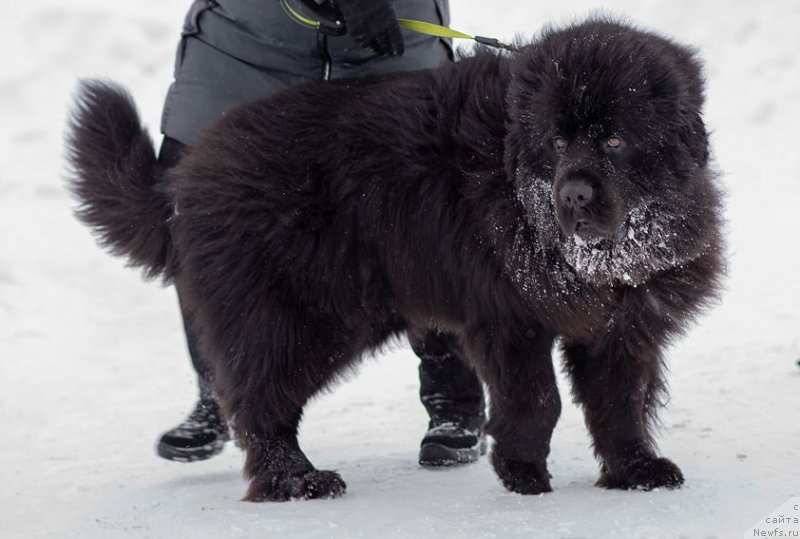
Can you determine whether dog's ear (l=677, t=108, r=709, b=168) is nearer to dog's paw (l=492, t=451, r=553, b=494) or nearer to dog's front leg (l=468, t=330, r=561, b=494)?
dog's front leg (l=468, t=330, r=561, b=494)

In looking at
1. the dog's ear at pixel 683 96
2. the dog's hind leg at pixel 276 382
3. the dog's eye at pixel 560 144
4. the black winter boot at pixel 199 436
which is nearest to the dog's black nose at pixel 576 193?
the dog's eye at pixel 560 144

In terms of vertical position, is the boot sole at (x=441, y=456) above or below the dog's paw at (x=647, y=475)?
above

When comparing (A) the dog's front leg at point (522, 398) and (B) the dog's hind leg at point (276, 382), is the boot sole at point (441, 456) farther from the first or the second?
(A) the dog's front leg at point (522, 398)

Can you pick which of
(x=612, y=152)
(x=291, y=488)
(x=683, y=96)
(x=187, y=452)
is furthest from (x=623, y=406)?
(x=187, y=452)

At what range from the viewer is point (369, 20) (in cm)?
343

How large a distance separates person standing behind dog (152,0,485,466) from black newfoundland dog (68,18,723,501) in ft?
0.94

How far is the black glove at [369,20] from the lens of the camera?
3.42 meters

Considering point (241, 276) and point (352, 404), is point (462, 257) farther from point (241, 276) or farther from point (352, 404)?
point (352, 404)

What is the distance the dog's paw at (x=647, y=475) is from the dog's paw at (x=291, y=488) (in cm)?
86

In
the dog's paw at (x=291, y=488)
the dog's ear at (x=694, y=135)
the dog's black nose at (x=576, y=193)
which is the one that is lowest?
the dog's paw at (x=291, y=488)

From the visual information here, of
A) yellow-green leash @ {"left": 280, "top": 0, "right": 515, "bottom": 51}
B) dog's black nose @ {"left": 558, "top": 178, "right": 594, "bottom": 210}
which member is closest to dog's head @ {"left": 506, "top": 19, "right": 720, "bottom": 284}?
dog's black nose @ {"left": 558, "top": 178, "right": 594, "bottom": 210}

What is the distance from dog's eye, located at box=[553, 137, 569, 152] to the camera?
9.34 ft

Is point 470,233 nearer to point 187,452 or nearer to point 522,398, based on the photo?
point 522,398

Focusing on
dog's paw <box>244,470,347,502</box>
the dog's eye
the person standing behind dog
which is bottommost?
dog's paw <box>244,470,347,502</box>
